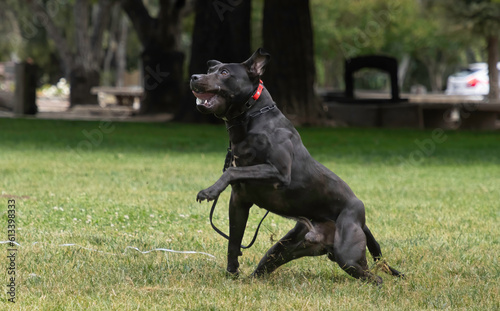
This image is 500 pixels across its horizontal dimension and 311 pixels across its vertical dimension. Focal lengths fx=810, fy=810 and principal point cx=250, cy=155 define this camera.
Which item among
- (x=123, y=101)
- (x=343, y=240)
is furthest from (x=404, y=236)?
(x=123, y=101)

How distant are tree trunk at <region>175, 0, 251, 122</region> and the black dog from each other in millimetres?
16708

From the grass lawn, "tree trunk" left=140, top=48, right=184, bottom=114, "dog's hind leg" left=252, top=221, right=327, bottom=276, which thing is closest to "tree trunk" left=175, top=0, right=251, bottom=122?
"tree trunk" left=140, top=48, right=184, bottom=114

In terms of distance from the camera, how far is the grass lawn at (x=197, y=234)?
472cm

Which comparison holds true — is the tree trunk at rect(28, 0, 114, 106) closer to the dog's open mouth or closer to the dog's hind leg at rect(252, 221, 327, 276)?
the dog's hind leg at rect(252, 221, 327, 276)

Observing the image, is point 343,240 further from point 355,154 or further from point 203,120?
point 203,120

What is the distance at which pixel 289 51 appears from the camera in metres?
21.2

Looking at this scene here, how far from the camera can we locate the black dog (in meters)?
4.73

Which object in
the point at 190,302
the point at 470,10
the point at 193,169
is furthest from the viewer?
the point at 470,10

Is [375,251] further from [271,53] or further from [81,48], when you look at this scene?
[81,48]

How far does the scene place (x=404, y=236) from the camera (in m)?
6.96

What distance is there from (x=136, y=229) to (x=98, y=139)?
33.2 feet

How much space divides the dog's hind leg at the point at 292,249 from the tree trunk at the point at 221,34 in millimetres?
16594

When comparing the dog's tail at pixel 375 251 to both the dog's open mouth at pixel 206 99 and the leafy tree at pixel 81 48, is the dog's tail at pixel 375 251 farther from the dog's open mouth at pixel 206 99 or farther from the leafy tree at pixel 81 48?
the leafy tree at pixel 81 48

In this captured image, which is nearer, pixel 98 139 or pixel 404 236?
pixel 404 236
